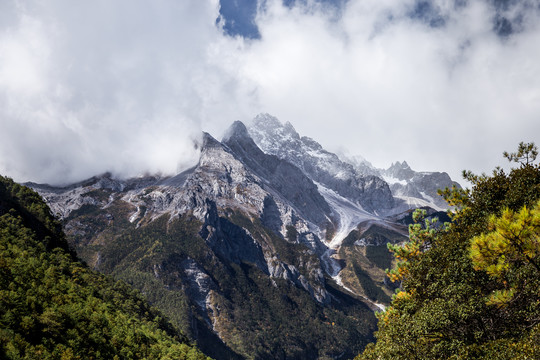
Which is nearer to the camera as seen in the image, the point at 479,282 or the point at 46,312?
the point at 479,282

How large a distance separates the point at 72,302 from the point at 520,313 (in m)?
85.1

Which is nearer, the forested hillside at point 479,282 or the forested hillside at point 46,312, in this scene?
the forested hillside at point 479,282

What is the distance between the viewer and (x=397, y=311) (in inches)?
926

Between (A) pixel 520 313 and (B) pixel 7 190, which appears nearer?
(A) pixel 520 313

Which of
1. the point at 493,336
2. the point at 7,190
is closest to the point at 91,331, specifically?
the point at 493,336

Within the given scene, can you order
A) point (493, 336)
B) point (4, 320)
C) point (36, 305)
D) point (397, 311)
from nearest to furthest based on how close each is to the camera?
point (493, 336), point (397, 311), point (4, 320), point (36, 305)

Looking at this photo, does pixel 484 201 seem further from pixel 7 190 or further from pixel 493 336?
pixel 7 190

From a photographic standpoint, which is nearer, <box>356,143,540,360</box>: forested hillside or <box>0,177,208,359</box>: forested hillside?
<box>356,143,540,360</box>: forested hillside

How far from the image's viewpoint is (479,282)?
60.6ft

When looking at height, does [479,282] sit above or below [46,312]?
below

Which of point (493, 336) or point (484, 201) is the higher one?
point (484, 201)

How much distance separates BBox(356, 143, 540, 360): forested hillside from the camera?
12.9 meters

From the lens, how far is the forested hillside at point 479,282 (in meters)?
12.9

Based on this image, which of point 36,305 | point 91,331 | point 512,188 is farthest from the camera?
point 91,331
